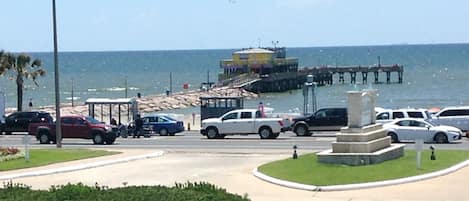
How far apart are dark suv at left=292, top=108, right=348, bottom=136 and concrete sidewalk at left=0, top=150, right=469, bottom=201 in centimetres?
1112

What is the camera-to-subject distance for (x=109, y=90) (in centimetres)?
14912

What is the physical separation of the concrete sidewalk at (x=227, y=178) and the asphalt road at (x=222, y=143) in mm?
2924

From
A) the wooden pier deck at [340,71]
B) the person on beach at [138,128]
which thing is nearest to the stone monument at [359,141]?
the person on beach at [138,128]

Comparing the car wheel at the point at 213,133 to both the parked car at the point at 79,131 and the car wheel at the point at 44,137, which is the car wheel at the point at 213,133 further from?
the car wheel at the point at 44,137

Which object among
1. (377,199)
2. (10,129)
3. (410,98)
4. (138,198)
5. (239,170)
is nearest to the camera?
(138,198)

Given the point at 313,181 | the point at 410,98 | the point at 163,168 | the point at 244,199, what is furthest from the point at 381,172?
the point at 410,98

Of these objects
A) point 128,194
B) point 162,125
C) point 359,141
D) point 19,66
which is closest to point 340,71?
point 19,66

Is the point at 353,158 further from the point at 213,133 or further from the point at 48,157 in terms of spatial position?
the point at 213,133

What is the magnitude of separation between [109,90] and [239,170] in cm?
12114

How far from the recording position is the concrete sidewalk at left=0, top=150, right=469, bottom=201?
22641 mm

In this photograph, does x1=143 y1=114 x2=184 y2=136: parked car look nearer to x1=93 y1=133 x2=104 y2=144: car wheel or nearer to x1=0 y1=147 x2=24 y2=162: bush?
x1=93 y1=133 x2=104 y2=144: car wheel

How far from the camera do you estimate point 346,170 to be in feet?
85.4

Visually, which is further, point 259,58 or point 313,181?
point 259,58

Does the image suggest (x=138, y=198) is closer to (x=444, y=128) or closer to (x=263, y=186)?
(x=263, y=186)
